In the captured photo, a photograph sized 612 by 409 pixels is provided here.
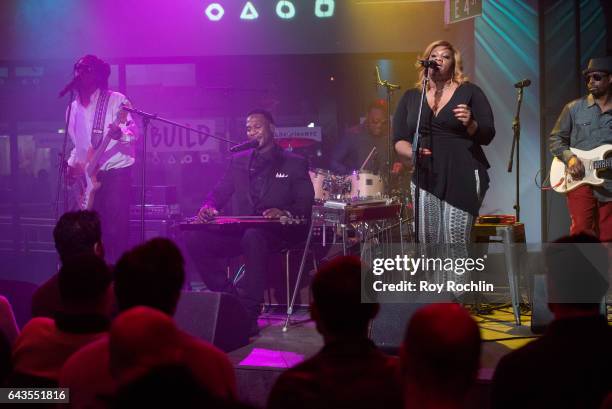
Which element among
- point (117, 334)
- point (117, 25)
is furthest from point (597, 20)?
point (117, 334)

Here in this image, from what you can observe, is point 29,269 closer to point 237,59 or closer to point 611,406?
point 237,59

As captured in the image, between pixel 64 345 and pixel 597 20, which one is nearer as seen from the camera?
pixel 64 345

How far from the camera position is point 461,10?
8.49 meters

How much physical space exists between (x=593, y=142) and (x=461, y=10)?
3036 millimetres

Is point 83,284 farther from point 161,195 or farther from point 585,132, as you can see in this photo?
point 161,195

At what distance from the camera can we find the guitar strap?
7066 millimetres

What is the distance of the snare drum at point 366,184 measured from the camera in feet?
27.2

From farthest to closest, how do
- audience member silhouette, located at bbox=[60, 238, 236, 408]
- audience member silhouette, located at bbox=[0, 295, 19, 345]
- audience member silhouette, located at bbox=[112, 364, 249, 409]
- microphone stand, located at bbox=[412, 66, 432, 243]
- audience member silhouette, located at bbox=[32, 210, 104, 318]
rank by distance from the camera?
microphone stand, located at bbox=[412, 66, 432, 243] < audience member silhouette, located at bbox=[32, 210, 104, 318] < audience member silhouette, located at bbox=[0, 295, 19, 345] < audience member silhouette, located at bbox=[60, 238, 236, 408] < audience member silhouette, located at bbox=[112, 364, 249, 409]

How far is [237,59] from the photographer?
9688 millimetres

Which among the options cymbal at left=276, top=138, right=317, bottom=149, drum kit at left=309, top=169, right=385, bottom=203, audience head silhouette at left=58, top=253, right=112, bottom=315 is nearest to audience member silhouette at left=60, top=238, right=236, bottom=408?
audience head silhouette at left=58, top=253, right=112, bottom=315

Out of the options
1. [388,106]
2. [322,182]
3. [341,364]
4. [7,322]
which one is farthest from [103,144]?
[341,364]

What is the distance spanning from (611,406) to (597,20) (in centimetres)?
698

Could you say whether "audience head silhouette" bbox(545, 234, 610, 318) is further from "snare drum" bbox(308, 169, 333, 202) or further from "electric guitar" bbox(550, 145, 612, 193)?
"snare drum" bbox(308, 169, 333, 202)

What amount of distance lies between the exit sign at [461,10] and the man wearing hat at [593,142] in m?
2.41
